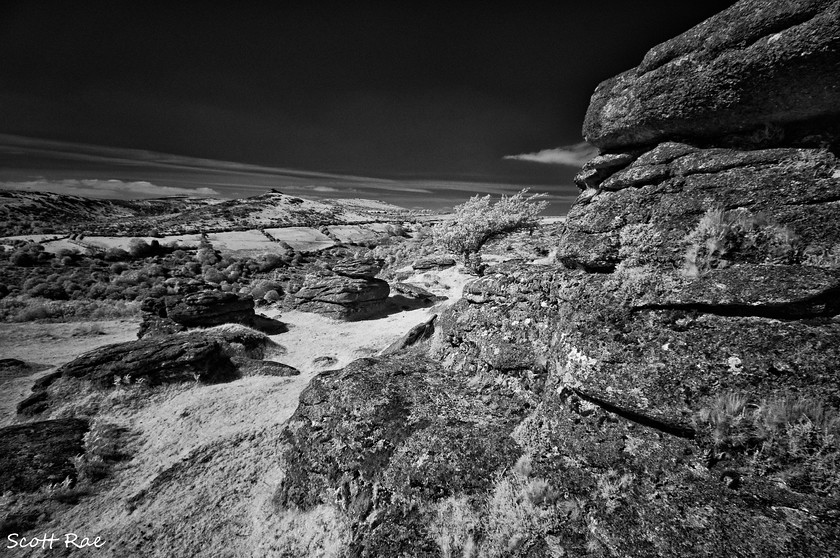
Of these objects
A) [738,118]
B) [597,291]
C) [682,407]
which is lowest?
[682,407]

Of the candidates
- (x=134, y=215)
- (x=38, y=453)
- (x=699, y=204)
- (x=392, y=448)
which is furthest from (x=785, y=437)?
(x=134, y=215)

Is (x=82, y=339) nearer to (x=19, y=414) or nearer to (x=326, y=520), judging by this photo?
(x=19, y=414)

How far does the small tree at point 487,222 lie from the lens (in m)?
33.6

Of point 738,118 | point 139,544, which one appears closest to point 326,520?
point 139,544

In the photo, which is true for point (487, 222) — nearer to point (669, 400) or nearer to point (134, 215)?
point (669, 400)

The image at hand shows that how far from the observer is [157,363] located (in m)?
13.2

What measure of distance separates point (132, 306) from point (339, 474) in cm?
2813

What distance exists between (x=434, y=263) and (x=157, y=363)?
26.6 metres

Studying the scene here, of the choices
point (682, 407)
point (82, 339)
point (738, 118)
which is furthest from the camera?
point (82, 339)

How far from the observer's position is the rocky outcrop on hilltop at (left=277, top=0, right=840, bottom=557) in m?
4.38

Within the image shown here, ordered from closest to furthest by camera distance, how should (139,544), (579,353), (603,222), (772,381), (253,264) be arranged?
1. (772,381)
2. (579,353)
3. (139,544)
4. (603,222)
5. (253,264)

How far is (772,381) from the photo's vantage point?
182 inches
